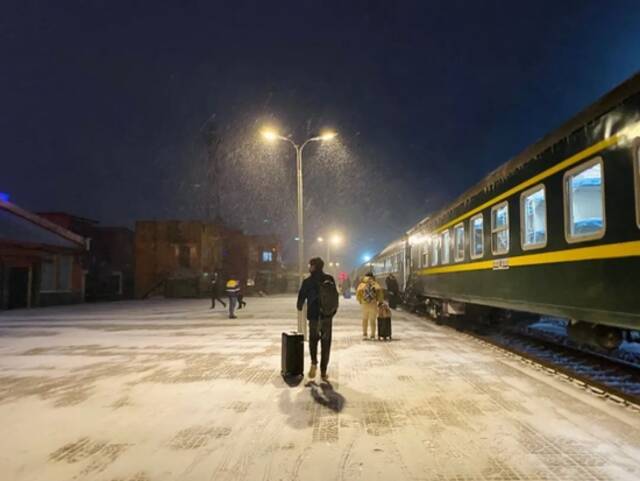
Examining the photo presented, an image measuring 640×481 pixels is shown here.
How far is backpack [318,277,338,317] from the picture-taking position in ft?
25.1

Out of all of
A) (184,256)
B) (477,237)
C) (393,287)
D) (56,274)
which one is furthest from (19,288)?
(477,237)

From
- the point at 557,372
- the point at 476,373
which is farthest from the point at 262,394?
the point at 557,372

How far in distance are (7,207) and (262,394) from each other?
27830 millimetres

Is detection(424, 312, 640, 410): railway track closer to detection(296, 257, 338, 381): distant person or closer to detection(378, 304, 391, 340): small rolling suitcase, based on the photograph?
detection(378, 304, 391, 340): small rolling suitcase

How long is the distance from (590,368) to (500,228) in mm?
2913

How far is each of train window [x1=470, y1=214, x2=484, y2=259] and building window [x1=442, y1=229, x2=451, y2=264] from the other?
7.05 ft

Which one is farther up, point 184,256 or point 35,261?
point 184,256

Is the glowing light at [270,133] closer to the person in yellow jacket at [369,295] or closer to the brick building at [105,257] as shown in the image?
the person in yellow jacket at [369,295]

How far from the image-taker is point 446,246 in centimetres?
1436

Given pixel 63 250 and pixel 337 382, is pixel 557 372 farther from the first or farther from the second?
pixel 63 250

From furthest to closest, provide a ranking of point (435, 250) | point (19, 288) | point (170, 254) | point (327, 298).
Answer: point (170, 254), point (19, 288), point (435, 250), point (327, 298)

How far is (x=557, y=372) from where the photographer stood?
801 cm

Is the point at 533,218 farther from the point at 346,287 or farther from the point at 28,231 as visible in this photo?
the point at 346,287

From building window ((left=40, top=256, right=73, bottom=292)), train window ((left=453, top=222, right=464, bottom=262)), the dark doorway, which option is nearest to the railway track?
train window ((left=453, top=222, right=464, bottom=262))
